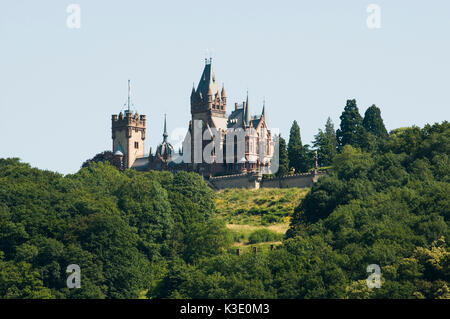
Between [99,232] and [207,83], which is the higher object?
[207,83]

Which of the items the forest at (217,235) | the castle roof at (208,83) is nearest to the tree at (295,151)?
the forest at (217,235)

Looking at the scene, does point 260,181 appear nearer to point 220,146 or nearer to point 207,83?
point 220,146

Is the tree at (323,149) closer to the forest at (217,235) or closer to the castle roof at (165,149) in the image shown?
the forest at (217,235)

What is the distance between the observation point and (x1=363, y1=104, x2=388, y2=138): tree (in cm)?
15312

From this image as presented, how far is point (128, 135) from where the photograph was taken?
549ft

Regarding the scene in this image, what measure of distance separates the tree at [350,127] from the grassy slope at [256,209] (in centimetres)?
1443

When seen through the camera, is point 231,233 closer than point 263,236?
Yes

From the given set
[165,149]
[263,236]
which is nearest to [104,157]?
[165,149]

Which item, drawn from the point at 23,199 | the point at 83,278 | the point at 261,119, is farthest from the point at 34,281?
the point at 261,119

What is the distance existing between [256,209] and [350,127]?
79.0 feet

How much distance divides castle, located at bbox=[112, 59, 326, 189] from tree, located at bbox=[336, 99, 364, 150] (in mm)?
7928
